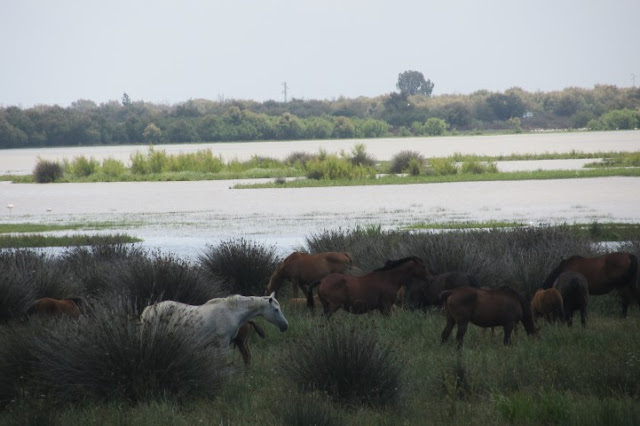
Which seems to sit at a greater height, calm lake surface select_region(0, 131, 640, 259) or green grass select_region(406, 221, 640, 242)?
green grass select_region(406, 221, 640, 242)

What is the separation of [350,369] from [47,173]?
5436cm

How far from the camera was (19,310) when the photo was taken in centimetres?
1214

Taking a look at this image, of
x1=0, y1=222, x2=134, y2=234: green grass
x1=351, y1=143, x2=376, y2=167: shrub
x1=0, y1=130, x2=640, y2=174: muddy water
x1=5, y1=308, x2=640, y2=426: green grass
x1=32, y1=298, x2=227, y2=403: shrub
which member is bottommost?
x1=0, y1=130, x2=640, y2=174: muddy water

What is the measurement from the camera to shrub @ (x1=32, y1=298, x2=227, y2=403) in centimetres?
848

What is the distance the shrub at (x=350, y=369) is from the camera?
27.2 feet

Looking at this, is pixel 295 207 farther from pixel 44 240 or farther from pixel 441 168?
pixel 441 168

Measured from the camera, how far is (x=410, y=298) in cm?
1219

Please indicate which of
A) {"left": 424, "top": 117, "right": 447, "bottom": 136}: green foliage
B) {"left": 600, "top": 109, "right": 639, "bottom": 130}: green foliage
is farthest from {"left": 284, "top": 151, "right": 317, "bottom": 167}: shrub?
{"left": 600, "top": 109, "right": 639, "bottom": 130}: green foliage

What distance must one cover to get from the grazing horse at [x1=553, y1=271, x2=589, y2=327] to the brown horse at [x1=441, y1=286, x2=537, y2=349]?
3.76 ft

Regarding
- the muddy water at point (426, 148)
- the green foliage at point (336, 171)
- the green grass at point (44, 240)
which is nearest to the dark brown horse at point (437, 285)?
the green grass at point (44, 240)

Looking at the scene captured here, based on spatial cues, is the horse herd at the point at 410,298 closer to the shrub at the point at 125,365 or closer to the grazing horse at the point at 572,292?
the grazing horse at the point at 572,292

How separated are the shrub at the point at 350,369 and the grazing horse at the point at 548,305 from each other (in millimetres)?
3252

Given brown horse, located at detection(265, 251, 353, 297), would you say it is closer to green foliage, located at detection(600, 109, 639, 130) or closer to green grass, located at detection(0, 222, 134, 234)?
green grass, located at detection(0, 222, 134, 234)

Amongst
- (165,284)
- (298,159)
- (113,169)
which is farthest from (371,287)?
(113,169)
